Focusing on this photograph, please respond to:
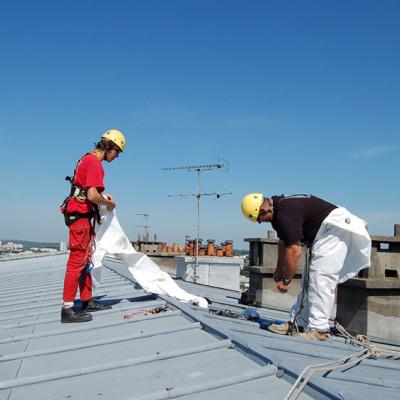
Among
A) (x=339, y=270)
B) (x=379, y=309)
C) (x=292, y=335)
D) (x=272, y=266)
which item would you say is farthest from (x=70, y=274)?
(x=272, y=266)

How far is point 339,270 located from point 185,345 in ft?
6.21

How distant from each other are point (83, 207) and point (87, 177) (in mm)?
317

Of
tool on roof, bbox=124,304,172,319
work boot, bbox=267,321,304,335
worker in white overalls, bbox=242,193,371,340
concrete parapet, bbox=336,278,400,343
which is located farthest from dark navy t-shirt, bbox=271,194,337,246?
concrete parapet, bbox=336,278,400,343

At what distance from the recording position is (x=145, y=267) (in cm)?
558

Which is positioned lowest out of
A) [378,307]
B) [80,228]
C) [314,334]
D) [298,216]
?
[378,307]

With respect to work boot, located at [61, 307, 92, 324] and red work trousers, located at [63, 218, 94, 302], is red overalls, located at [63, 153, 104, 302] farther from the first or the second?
work boot, located at [61, 307, 92, 324]

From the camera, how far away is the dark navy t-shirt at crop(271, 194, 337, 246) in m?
4.43

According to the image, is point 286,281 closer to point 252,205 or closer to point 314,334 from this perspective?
point 314,334

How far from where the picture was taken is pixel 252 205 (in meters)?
4.74

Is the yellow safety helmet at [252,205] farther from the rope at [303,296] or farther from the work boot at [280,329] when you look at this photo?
the work boot at [280,329]

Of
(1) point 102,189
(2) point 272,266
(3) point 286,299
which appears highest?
(1) point 102,189

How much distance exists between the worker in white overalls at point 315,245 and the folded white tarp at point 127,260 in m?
1.15

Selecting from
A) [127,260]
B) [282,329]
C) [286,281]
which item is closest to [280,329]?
[282,329]

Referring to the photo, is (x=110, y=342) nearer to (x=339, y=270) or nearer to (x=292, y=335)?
(x=292, y=335)
